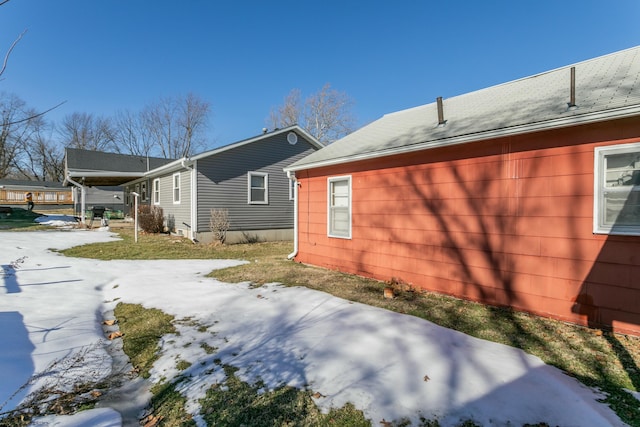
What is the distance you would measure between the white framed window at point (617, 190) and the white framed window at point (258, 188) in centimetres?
1142

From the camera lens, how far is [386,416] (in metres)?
2.41

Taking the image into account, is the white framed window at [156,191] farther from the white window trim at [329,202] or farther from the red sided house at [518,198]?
the red sided house at [518,198]

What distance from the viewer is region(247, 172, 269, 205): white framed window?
13539 mm

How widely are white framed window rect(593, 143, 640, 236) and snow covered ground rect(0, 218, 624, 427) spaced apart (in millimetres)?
2097

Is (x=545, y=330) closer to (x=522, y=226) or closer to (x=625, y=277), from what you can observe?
(x=625, y=277)

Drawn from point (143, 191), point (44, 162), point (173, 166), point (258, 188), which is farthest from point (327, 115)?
point (44, 162)

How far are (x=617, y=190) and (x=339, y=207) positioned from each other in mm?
4913

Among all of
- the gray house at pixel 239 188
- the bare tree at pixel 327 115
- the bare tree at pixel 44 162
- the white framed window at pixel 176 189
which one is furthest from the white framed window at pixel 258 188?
the bare tree at pixel 44 162

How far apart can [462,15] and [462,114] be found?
356 inches

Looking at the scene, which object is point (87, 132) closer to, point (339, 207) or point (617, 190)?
point (339, 207)

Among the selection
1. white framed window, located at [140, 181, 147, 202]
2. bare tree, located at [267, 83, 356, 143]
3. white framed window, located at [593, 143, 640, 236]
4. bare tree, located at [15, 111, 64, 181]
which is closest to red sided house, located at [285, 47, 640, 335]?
white framed window, located at [593, 143, 640, 236]

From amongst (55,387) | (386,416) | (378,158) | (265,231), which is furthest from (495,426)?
(265,231)

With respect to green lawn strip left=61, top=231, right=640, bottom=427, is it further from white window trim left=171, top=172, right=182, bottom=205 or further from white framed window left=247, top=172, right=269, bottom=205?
white window trim left=171, top=172, right=182, bottom=205

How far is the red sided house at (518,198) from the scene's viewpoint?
12.9 ft
